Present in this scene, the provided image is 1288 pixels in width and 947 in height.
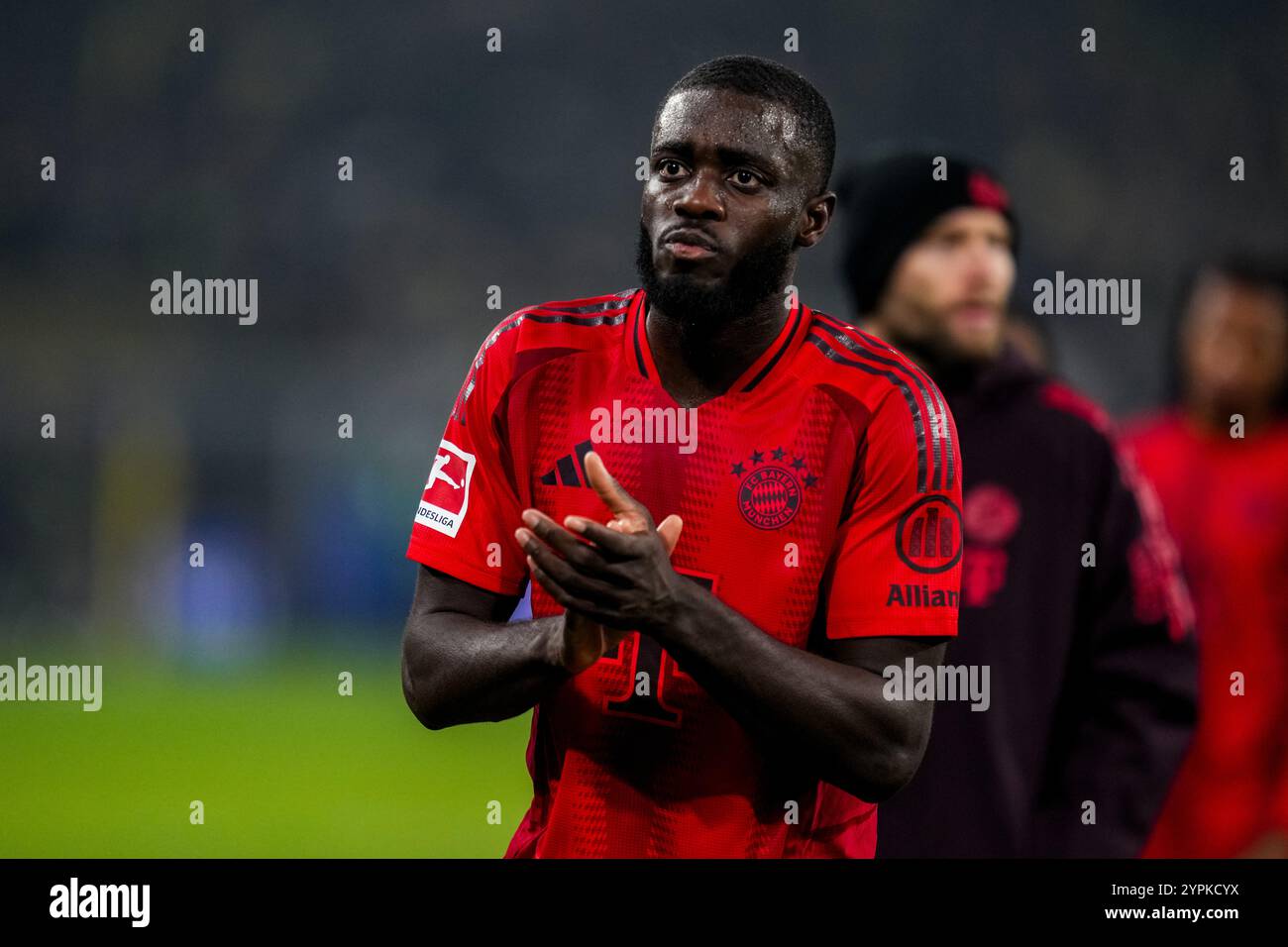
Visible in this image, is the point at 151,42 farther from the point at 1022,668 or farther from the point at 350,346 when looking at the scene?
the point at 1022,668

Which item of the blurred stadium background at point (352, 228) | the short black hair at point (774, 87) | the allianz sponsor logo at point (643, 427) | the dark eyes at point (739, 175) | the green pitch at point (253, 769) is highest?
the blurred stadium background at point (352, 228)

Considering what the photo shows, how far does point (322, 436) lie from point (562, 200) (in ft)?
11.4

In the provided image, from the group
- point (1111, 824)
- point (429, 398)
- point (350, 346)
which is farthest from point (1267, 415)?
point (350, 346)

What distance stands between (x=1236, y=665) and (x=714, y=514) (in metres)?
4.38

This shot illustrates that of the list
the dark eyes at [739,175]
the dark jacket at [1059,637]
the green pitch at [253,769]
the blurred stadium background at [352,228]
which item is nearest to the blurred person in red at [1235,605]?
the dark jacket at [1059,637]

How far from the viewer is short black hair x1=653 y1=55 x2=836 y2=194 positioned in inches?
104

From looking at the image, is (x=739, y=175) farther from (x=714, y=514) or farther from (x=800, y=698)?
(x=800, y=698)

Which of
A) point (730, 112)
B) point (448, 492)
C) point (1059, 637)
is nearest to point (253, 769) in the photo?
point (1059, 637)

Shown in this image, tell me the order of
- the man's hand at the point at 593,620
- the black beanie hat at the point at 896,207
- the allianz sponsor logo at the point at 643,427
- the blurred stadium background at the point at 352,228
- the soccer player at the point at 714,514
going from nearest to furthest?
the man's hand at the point at 593,620 < the soccer player at the point at 714,514 < the allianz sponsor logo at the point at 643,427 < the black beanie hat at the point at 896,207 < the blurred stadium background at the point at 352,228

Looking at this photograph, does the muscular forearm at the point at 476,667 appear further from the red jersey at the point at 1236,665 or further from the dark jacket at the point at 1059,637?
the red jersey at the point at 1236,665

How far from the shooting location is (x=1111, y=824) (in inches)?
173

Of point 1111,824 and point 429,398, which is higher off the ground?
point 429,398

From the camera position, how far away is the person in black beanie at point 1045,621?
430 centimetres
